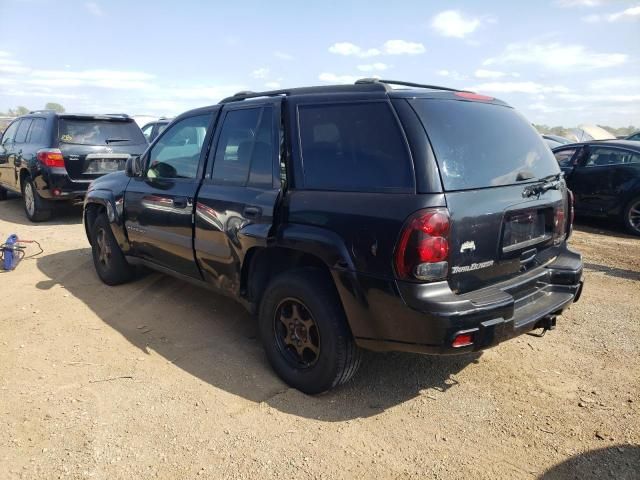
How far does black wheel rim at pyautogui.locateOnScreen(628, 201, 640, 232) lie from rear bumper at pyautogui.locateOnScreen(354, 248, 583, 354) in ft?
20.5

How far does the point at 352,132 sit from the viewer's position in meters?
2.87

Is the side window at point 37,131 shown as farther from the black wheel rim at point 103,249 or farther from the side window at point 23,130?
the black wheel rim at point 103,249

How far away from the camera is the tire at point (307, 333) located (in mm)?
2877

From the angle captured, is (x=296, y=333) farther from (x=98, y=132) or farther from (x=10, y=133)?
(x=10, y=133)

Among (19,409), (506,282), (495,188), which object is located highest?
(495,188)

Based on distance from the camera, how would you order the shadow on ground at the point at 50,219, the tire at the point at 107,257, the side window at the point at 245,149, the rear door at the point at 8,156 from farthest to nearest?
the rear door at the point at 8,156, the shadow on ground at the point at 50,219, the tire at the point at 107,257, the side window at the point at 245,149

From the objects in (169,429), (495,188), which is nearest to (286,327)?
(169,429)

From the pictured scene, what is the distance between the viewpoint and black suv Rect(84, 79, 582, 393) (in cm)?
253

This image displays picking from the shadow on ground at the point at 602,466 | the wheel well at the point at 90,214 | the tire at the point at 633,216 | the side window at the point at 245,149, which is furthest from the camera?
the tire at the point at 633,216

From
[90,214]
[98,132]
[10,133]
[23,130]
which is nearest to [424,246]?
[90,214]

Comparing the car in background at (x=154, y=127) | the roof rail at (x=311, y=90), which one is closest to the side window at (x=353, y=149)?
the roof rail at (x=311, y=90)

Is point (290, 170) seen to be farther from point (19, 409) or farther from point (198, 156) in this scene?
point (19, 409)

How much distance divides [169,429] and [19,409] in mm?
994

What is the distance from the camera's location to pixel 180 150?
4250 millimetres
